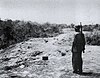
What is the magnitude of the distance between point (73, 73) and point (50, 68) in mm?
1673

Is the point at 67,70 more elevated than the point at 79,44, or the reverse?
the point at 79,44

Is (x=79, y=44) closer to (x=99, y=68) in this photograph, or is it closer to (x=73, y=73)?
(x=73, y=73)

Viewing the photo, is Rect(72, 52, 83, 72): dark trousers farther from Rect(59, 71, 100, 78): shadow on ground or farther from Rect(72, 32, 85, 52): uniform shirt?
Rect(59, 71, 100, 78): shadow on ground

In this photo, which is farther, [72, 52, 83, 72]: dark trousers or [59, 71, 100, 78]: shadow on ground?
[72, 52, 83, 72]: dark trousers

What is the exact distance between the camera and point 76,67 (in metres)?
8.78

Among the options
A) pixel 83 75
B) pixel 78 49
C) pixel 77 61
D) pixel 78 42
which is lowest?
pixel 83 75

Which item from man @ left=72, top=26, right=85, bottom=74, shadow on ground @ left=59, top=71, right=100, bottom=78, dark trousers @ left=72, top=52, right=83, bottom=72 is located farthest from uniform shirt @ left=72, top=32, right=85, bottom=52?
shadow on ground @ left=59, top=71, right=100, bottom=78

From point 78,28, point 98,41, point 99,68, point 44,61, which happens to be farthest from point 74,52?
point 98,41

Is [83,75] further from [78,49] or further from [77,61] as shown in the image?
[78,49]

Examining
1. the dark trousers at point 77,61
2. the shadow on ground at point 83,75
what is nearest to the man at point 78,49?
the dark trousers at point 77,61

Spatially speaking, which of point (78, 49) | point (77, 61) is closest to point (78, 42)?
point (78, 49)

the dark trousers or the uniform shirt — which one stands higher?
the uniform shirt

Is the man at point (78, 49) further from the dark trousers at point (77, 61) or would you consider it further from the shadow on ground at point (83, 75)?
the shadow on ground at point (83, 75)

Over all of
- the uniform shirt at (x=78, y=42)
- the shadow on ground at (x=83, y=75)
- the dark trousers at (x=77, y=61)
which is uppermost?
the uniform shirt at (x=78, y=42)
